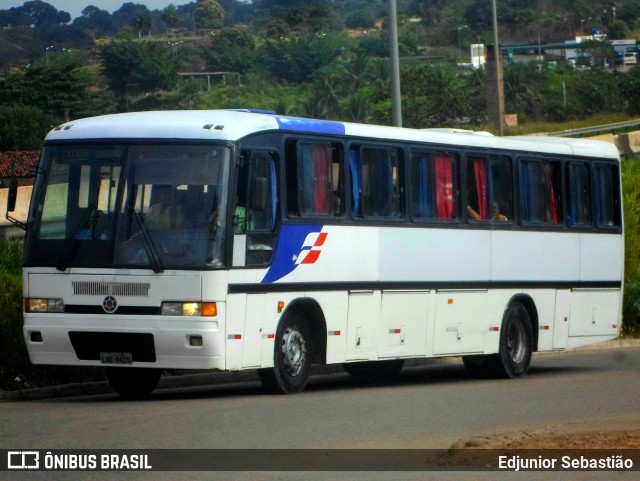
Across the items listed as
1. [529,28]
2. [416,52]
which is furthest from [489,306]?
[529,28]

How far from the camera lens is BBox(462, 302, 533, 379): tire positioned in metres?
19.1

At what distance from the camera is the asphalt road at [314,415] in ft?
37.2

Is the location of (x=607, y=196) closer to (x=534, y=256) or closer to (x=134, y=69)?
(x=534, y=256)

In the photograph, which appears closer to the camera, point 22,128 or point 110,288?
point 110,288

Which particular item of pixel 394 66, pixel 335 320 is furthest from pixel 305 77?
pixel 335 320

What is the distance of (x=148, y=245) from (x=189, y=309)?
2.44 ft

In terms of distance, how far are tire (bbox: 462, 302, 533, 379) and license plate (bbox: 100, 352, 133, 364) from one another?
20.7 feet

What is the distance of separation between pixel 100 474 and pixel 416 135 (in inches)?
349

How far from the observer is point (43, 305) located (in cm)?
1454

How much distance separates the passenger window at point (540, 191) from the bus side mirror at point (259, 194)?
576cm

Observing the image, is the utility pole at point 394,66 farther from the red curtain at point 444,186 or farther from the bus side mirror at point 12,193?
the bus side mirror at point 12,193

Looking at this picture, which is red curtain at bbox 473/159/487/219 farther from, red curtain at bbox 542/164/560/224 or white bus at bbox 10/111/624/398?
red curtain at bbox 542/164/560/224

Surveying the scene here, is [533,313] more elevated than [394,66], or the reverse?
[394,66]

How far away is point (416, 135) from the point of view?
58.2 feet
